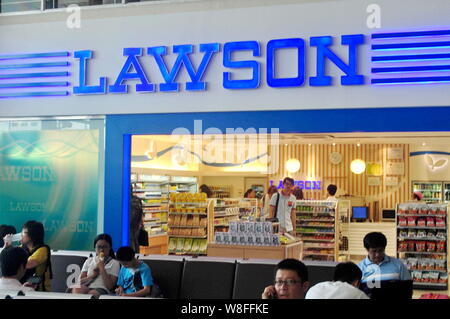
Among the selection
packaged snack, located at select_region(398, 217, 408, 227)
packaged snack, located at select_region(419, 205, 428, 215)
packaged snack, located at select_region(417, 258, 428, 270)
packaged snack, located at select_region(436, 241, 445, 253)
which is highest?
packaged snack, located at select_region(419, 205, 428, 215)

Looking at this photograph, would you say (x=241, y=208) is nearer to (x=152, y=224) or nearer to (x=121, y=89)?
(x=152, y=224)

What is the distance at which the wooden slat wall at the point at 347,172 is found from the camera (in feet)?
55.4

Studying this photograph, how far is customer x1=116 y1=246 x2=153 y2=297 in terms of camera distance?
566 cm

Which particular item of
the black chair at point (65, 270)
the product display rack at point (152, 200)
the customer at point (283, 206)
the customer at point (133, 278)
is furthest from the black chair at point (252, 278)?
the product display rack at point (152, 200)

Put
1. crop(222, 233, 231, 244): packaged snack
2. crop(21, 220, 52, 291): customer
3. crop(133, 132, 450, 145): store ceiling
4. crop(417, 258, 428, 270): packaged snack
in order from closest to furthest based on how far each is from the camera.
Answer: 1. crop(21, 220, 52, 291): customer
2. crop(222, 233, 231, 244): packaged snack
3. crop(417, 258, 428, 270): packaged snack
4. crop(133, 132, 450, 145): store ceiling

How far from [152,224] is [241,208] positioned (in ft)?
6.67

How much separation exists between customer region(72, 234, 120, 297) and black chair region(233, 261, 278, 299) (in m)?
1.21

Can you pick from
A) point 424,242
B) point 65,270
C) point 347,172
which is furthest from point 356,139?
point 65,270

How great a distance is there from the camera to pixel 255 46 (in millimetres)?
8211

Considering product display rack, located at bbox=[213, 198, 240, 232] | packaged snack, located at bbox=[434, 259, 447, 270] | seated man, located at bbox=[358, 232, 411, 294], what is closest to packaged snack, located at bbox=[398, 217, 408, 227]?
packaged snack, located at bbox=[434, 259, 447, 270]

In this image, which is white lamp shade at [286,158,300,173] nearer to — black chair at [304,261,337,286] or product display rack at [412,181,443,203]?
product display rack at [412,181,443,203]

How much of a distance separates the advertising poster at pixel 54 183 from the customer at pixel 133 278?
331 cm

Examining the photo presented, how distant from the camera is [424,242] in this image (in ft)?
34.7
